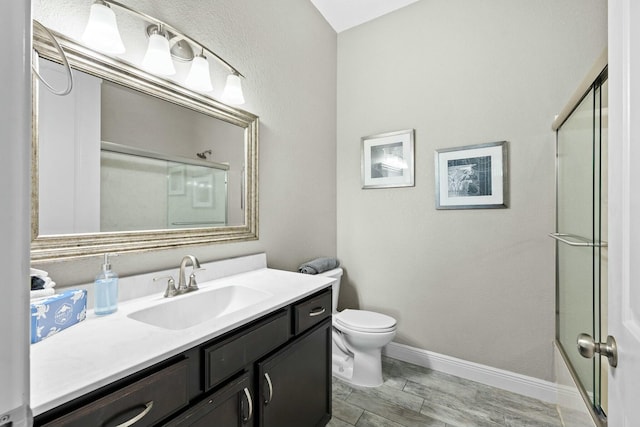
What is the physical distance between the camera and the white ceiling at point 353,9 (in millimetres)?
2281

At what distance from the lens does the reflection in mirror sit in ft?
3.28

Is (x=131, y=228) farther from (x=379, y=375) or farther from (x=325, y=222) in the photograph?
(x=379, y=375)

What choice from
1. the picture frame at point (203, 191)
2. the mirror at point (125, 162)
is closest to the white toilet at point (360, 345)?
the mirror at point (125, 162)

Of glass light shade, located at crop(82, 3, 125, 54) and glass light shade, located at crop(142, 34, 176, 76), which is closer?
glass light shade, located at crop(82, 3, 125, 54)

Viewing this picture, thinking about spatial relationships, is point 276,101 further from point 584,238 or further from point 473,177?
point 584,238

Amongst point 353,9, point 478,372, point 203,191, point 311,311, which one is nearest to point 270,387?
point 311,311

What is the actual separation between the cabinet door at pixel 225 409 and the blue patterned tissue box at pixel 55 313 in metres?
0.43

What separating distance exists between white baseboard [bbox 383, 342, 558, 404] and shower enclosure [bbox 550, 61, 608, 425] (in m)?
0.35

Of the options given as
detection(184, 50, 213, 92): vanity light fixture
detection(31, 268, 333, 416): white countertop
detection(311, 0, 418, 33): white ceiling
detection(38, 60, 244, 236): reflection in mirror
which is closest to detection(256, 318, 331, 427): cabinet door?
detection(31, 268, 333, 416): white countertop

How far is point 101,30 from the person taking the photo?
1.05 meters

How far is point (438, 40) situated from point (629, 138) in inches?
79.2

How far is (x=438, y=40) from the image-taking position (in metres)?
2.18

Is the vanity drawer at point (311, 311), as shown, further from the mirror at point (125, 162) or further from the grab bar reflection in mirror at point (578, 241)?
the grab bar reflection in mirror at point (578, 241)

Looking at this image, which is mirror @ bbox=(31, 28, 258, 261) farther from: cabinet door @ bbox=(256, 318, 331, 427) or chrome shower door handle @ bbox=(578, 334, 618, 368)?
chrome shower door handle @ bbox=(578, 334, 618, 368)
